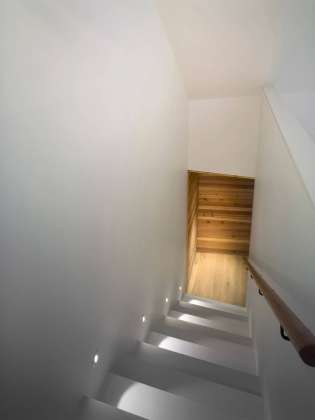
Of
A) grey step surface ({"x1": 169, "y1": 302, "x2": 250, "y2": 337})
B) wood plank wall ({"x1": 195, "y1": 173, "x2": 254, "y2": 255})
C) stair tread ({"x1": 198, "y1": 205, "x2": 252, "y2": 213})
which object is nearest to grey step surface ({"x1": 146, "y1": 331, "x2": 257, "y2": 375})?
grey step surface ({"x1": 169, "y1": 302, "x2": 250, "y2": 337})

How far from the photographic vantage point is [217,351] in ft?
7.08

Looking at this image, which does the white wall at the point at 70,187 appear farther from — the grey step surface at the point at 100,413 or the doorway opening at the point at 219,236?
the doorway opening at the point at 219,236

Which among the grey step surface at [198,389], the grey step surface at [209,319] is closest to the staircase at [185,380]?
the grey step surface at [198,389]

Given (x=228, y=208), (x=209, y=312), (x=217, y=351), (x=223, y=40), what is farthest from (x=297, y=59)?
(x=228, y=208)

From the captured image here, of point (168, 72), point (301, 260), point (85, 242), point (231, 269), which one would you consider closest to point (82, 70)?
point (85, 242)

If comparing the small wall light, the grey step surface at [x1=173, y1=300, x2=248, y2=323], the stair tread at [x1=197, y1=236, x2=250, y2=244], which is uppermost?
the stair tread at [x1=197, y1=236, x2=250, y2=244]

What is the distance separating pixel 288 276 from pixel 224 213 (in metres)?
4.21

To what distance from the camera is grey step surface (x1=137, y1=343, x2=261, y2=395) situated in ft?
5.93

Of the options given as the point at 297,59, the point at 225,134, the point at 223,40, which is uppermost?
the point at 223,40

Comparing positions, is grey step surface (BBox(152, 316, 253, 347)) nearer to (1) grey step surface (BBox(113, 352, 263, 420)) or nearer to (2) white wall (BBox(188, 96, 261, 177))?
(1) grey step surface (BBox(113, 352, 263, 420))

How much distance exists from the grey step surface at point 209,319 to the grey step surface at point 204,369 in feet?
2.99

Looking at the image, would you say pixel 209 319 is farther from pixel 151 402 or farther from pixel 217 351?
pixel 151 402

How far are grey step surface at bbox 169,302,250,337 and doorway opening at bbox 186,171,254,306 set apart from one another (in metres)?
1.39

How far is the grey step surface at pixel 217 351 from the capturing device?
2.06 m
